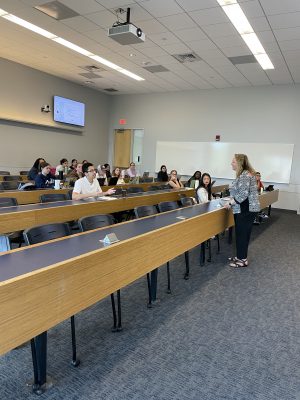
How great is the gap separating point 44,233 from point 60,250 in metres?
0.50

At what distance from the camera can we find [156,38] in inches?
245

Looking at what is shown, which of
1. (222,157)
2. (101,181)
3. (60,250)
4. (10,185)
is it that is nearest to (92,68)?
(101,181)

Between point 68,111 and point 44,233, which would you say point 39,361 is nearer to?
point 44,233

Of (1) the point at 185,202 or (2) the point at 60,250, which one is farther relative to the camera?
(1) the point at 185,202

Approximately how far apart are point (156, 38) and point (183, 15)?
1134 mm

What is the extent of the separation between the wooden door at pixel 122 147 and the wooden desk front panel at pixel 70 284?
981cm

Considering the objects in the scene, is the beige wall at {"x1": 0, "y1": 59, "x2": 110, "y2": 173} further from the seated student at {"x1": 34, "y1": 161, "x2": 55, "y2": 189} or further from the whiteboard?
the seated student at {"x1": 34, "y1": 161, "x2": 55, "y2": 189}

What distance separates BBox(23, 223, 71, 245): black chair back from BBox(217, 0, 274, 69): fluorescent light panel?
4119 millimetres

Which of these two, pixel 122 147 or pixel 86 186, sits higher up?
pixel 122 147

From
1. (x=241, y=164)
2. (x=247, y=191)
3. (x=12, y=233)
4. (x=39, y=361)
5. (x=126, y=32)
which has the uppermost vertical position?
(x=126, y=32)

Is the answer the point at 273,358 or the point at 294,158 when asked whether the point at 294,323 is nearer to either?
the point at 273,358

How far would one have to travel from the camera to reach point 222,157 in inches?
411

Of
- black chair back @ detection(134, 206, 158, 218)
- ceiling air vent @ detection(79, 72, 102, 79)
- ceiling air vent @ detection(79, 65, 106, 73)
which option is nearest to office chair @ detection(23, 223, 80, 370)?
black chair back @ detection(134, 206, 158, 218)

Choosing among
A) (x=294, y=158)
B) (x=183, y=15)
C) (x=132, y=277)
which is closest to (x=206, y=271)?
(x=132, y=277)
